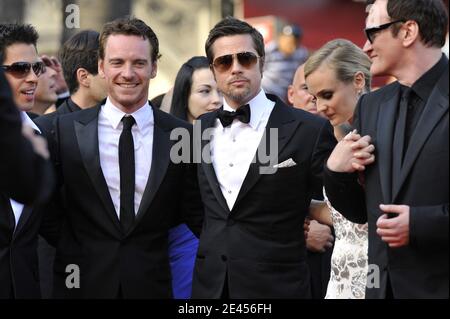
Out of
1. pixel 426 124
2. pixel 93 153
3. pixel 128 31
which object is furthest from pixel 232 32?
pixel 426 124

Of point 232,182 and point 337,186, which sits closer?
point 337,186

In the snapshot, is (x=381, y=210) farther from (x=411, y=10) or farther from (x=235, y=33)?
(x=235, y=33)

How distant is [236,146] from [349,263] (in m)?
0.90

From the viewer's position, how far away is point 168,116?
521cm

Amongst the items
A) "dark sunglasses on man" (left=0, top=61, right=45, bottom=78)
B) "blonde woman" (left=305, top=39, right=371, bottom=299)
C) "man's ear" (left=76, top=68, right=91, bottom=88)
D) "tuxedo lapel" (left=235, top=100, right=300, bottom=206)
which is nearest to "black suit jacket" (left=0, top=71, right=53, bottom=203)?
"tuxedo lapel" (left=235, top=100, right=300, bottom=206)

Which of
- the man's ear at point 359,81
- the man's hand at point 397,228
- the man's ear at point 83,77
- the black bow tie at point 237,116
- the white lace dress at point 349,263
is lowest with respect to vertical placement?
the white lace dress at point 349,263

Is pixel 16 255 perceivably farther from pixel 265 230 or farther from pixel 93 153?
pixel 265 230

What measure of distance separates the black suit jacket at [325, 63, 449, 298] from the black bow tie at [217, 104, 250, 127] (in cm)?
90

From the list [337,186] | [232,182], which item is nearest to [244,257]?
[232,182]

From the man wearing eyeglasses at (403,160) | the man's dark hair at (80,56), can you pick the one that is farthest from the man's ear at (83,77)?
the man wearing eyeglasses at (403,160)

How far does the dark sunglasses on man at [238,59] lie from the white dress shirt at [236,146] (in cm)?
18

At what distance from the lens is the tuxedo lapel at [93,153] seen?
4.84m

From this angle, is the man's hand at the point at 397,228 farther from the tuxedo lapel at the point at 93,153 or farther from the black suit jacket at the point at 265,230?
the tuxedo lapel at the point at 93,153

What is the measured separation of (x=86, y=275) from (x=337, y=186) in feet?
4.94
